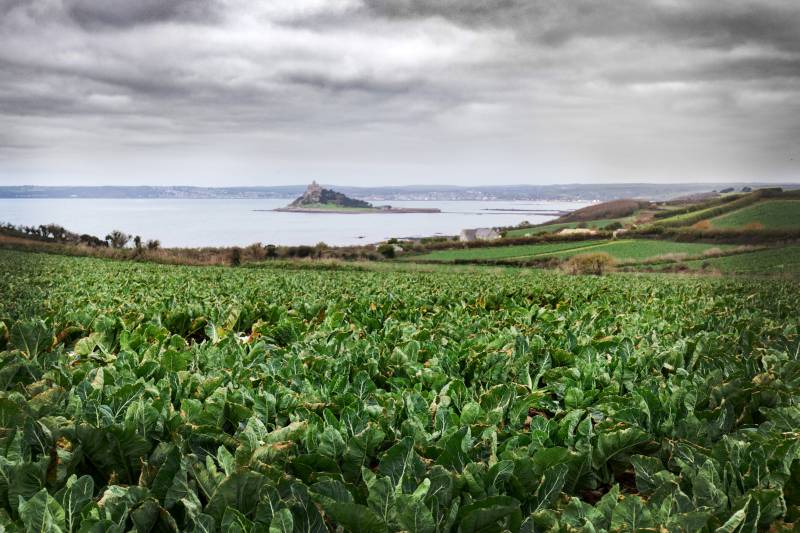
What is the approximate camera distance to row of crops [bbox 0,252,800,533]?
1.45 metres

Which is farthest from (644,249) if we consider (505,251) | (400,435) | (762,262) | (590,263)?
A: (400,435)

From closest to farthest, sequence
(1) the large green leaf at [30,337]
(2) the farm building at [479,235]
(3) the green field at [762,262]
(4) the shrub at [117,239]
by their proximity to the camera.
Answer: (1) the large green leaf at [30,337]
(3) the green field at [762,262]
(4) the shrub at [117,239]
(2) the farm building at [479,235]

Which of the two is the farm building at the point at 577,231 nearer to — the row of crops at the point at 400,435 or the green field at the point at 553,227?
the green field at the point at 553,227

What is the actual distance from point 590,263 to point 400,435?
91.7 feet

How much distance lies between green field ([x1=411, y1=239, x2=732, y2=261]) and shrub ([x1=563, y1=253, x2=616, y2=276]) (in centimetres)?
88

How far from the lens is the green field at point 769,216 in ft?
57.4

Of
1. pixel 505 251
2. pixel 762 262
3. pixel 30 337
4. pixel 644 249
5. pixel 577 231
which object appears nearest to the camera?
pixel 30 337

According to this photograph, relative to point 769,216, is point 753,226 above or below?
below

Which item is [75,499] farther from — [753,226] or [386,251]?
[386,251]

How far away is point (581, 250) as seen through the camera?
3334 centimetres

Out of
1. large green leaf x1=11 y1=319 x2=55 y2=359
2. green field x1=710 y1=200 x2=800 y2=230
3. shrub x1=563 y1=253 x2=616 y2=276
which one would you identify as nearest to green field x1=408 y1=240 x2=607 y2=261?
shrub x1=563 y1=253 x2=616 y2=276

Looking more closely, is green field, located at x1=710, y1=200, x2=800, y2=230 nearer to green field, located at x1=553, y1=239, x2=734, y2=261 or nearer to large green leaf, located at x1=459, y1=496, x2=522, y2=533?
green field, located at x1=553, y1=239, x2=734, y2=261

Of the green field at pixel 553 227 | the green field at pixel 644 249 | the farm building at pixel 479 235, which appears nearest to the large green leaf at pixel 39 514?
the green field at pixel 644 249

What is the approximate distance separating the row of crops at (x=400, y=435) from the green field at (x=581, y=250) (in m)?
23.3
